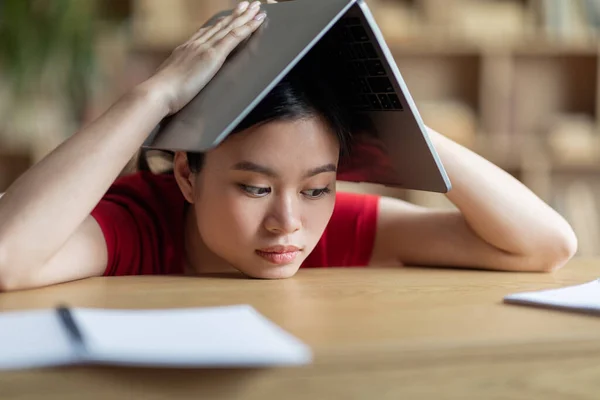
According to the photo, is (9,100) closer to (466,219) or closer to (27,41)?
(27,41)

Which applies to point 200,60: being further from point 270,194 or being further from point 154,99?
point 270,194

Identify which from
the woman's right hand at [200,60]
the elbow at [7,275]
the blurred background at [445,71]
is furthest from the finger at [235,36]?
the blurred background at [445,71]

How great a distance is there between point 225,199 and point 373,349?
44cm

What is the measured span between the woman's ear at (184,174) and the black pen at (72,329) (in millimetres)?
457

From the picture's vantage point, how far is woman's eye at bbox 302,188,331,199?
42.9 inches

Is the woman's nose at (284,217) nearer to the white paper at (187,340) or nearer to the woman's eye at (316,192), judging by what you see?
the woman's eye at (316,192)

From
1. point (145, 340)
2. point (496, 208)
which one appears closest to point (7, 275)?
point (145, 340)

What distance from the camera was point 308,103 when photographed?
3.57ft

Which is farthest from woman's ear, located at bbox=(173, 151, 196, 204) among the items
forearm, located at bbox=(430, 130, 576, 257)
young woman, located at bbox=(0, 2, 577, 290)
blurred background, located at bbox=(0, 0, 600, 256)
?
blurred background, located at bbox=(0, 0, 600, 256)

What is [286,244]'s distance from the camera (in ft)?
3.51

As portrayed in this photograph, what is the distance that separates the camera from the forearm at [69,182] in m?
0.99

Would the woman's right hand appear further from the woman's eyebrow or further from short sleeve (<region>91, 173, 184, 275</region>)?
short sleeve (<region>91, 173, 184, 275</region>)

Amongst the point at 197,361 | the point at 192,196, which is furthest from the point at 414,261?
the point at 197,361

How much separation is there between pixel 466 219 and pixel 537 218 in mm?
109
